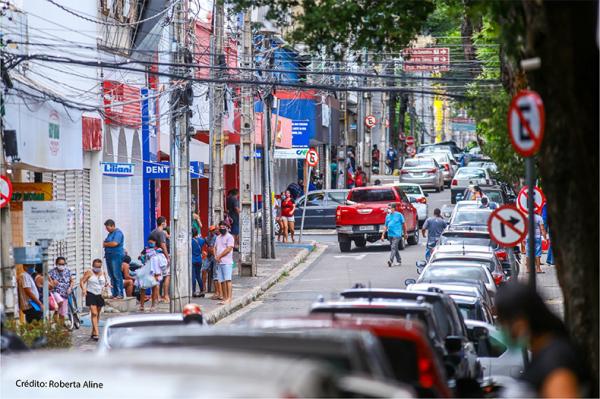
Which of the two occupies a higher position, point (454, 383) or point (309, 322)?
point (309, 322)

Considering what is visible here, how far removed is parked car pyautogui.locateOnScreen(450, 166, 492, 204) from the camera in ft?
187

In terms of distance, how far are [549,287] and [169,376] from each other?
1006 inches

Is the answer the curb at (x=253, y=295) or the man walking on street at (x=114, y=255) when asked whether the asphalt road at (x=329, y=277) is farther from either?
the man walking on street at (x=114, y=255)

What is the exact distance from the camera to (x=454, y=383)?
11.4m

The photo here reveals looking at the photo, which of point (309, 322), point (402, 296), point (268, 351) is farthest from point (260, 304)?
point (268, 351)

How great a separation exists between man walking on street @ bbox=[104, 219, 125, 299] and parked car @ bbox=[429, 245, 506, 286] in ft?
21.6

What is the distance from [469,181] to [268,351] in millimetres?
50718

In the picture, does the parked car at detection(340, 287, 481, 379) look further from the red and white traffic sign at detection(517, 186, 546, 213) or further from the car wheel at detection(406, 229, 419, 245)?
the car wheel at detection(406, 229, 419, 245)

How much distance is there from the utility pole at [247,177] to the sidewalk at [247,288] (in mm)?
528

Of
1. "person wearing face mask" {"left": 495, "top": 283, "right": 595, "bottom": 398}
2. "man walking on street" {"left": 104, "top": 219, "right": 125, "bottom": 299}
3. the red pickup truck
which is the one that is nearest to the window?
the red pickup truck

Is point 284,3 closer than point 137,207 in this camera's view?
Yes

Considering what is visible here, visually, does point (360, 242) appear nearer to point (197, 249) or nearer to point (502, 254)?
point (502, 254)

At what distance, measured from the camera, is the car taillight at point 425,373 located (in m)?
9.29

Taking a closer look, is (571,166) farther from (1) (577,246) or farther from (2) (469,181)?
(2) (469,181)
